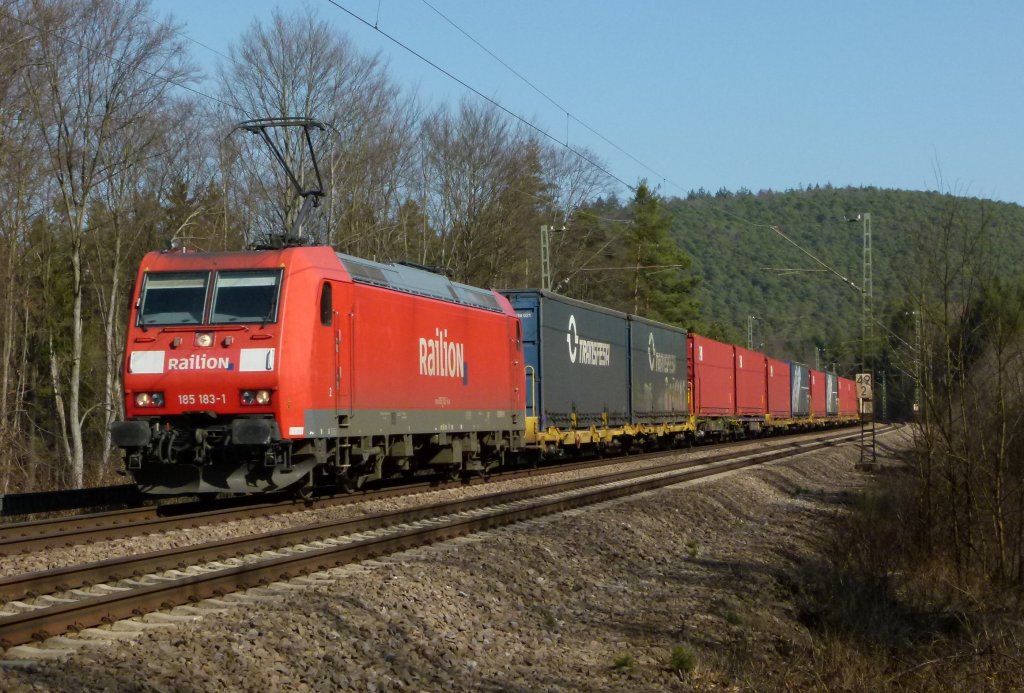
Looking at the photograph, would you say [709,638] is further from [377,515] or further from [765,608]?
[377,515]

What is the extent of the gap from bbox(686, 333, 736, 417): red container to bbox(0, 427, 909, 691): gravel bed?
21.9 m

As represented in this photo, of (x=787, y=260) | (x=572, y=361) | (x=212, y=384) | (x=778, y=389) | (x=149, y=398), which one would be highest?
(x=787, y=260)

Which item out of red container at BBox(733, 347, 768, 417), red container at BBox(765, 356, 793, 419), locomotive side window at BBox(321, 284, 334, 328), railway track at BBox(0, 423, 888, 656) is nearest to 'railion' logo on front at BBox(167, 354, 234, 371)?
locomotive side window at BBox(321, 284, 334, 328)

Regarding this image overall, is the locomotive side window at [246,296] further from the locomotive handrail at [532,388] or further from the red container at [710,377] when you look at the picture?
the red container at [710,377]

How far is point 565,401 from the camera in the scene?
25641 mm

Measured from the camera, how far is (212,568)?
418 inches

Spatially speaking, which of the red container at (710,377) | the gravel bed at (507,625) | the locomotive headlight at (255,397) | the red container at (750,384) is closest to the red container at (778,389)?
the red container at (750,384)

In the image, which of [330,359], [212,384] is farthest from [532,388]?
[212,384]

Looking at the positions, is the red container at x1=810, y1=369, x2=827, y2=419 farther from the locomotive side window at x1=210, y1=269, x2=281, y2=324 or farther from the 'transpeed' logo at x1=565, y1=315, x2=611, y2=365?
Answer: the locomotive side window at x1=210, y1=269, x2=281, y2=324

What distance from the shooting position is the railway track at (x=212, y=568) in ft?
25.9

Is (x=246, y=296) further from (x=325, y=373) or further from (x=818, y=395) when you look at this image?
(x=818, y=395)

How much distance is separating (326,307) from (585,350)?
12481 millimetres

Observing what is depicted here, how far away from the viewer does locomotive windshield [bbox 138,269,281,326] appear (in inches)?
585

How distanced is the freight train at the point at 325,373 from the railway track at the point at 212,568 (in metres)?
1.72
